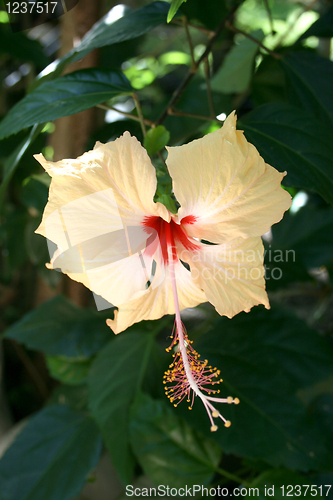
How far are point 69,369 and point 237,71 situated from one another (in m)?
0.99

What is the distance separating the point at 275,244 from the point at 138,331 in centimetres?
47

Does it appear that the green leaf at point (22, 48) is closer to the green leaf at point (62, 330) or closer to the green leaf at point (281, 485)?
the green leaf at point (62, 330)

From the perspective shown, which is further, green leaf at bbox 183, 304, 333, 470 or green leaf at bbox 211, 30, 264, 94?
green leaf at bbox 211, 30, 264, 94

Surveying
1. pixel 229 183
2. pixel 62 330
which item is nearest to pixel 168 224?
pixel 229 183

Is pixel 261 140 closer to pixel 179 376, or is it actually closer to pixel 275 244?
pixel 179 376

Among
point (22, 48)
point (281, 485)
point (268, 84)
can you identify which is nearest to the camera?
point (281, 485)

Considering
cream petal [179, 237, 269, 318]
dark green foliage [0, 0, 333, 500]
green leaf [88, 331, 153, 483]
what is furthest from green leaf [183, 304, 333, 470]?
cream petal [179, 237, 269, 318]

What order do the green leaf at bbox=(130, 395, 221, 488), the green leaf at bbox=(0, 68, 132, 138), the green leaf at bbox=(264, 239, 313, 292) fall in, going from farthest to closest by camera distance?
the green leaf at bbox=(264, 239, 313, 292) < the green leaf at bbox=(130, 395, 221, 488) < the green leaf at bbox=(0, 68, 132, 138)

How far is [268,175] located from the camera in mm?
396

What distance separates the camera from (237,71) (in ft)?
3.58

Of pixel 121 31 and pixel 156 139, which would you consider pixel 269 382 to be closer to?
pixel 156 139

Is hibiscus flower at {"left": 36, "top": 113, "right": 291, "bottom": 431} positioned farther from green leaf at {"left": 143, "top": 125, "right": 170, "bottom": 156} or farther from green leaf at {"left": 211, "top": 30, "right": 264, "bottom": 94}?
green leaf at {"left": 211, "top": 30, "right": 264, "bottom": 94}

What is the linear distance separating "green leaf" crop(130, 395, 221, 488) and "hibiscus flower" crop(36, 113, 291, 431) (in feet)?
1.03

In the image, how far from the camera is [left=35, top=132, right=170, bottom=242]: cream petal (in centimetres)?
39
